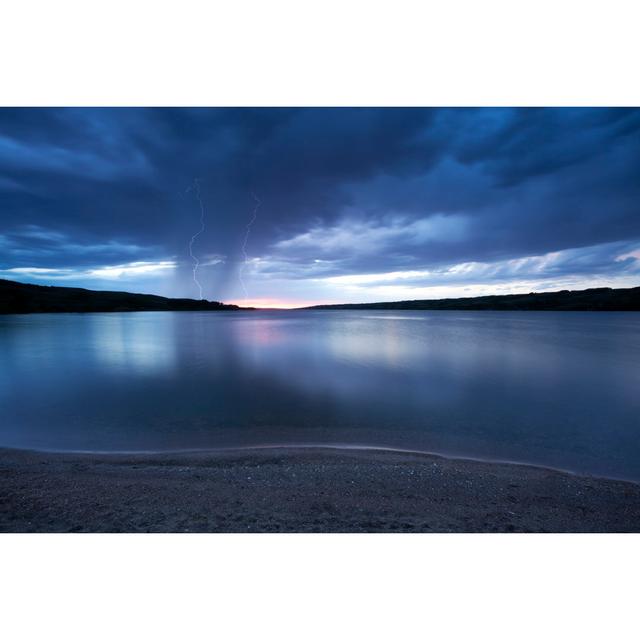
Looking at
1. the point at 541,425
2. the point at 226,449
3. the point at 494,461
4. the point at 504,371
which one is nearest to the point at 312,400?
the point at 226,449

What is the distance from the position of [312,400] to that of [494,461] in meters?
4.53

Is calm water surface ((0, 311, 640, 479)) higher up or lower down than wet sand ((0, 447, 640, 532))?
lower down

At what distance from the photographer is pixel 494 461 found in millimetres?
5207

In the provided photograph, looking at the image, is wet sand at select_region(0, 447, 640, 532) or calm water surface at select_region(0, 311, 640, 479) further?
calm water surface at select_region(0, 311, 640, 479)

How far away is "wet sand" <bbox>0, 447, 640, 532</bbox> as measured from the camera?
10.2 ft

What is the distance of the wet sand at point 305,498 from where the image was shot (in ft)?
10.2

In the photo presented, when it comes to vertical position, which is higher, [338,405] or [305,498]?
[305,498]

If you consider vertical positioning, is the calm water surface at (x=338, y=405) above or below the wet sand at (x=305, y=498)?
below

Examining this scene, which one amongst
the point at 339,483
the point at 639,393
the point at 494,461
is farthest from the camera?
the point at 639,393

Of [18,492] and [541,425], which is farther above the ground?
[18,492]

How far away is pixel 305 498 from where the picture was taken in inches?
137

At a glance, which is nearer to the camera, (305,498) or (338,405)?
(305,498)

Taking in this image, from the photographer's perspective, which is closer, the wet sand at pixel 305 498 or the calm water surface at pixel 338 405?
the wet sand at pixel 305 498

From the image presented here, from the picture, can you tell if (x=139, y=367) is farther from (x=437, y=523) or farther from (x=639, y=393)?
(x=639, y=393)
